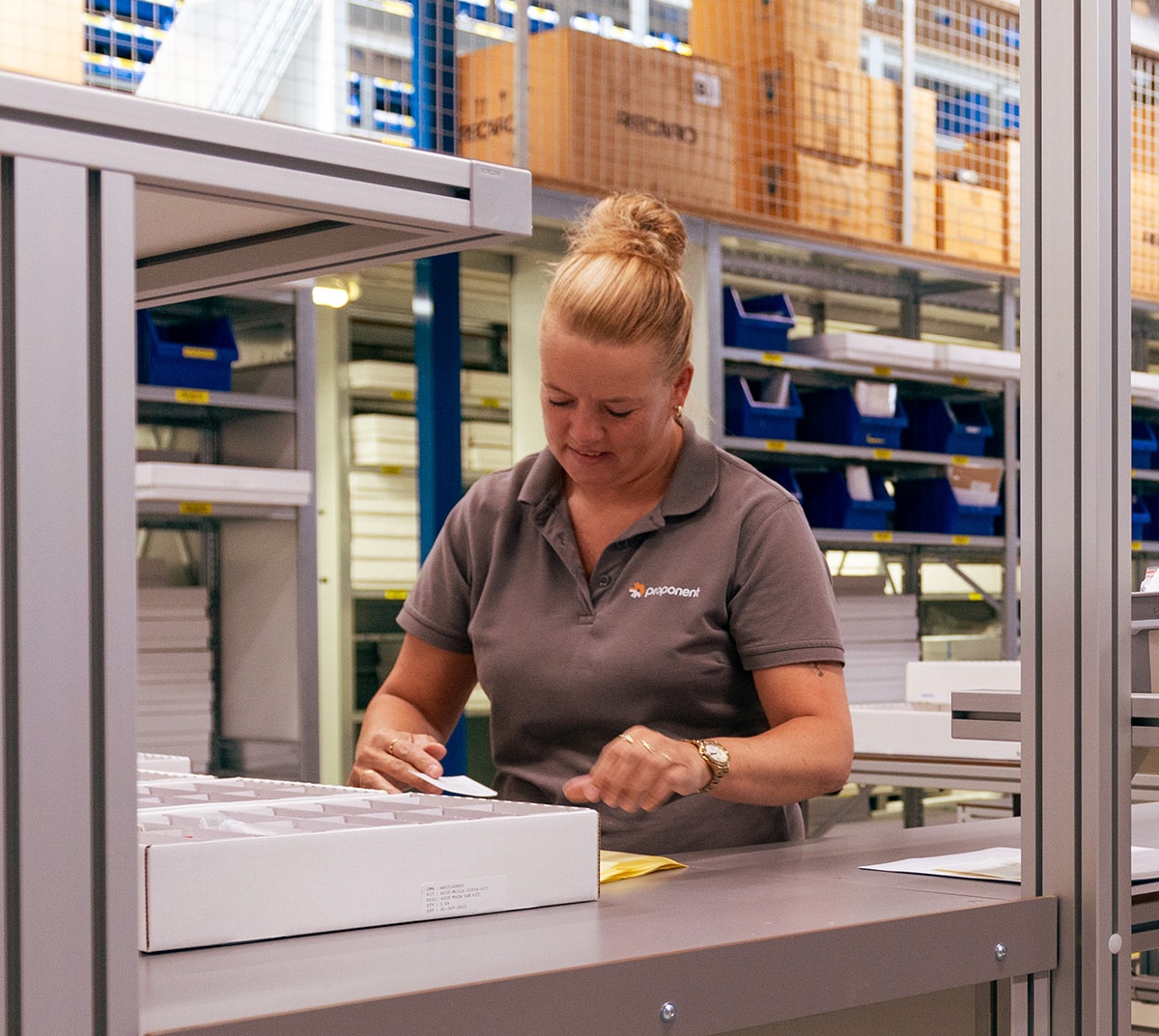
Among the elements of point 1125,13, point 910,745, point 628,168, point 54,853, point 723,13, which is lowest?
point 910,745

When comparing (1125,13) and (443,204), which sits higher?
(1125,13)

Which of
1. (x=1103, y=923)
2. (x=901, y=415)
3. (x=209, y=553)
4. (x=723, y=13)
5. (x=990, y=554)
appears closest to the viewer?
(x=1103, y=923)

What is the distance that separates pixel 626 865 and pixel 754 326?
12.7 feet

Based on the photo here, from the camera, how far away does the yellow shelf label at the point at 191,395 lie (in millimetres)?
3979

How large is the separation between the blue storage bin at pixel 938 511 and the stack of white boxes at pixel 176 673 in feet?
9.11

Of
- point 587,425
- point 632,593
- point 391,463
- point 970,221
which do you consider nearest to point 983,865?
point 632,593

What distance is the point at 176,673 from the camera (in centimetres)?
405

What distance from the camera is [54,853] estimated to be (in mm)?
659

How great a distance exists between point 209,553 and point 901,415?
254 cm

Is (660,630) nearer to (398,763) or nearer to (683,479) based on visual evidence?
(683,479)

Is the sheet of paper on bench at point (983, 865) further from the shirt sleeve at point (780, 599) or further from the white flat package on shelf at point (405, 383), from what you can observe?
the white flat package on shelf at point (405, 383)

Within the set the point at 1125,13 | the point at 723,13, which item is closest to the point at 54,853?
the point at 1125,13

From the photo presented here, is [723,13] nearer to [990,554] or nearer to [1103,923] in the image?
[990,554]

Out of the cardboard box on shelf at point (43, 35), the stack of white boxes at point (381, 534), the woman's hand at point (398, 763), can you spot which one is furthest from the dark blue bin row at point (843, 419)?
the woman's hand at point (398, 763)
